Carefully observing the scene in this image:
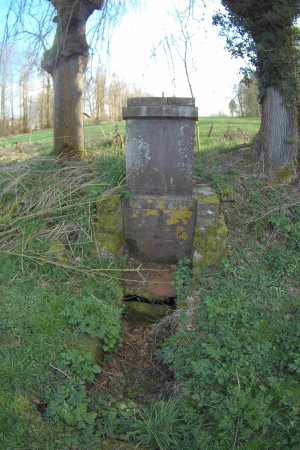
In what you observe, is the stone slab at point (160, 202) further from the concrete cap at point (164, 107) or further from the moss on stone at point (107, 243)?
the concrete cap at point (164, 107)

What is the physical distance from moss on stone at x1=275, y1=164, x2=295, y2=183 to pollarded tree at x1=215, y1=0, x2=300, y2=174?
2cm

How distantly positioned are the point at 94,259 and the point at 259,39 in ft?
13.9

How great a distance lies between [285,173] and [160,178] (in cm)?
225

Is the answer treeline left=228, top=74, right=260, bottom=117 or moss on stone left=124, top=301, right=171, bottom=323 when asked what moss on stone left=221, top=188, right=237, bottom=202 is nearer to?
moss on stone left=124, top=301, right=171, bottom=323

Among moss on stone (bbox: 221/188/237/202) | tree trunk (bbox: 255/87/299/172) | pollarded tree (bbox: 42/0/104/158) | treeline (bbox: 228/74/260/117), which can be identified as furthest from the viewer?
treeline (bbox: 228/74/260/117)

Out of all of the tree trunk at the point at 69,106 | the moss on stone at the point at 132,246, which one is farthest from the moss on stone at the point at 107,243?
the tree trunk at the point at 69,106

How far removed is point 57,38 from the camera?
6035 mm

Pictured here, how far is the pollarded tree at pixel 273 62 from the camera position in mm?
5738

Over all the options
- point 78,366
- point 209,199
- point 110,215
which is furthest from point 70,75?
point 78,366

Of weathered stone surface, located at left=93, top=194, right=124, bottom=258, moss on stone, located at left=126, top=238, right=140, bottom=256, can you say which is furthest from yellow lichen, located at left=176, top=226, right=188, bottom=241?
weathered stone surface, located at left=93, top=194, right=124, bottom=258

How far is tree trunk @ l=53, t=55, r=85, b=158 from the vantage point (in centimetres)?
640

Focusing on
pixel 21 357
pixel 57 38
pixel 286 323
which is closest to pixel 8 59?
pixel 57 38

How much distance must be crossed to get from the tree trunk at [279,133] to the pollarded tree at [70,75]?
124 inches

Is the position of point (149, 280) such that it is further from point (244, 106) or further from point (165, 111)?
point (244, 106)
